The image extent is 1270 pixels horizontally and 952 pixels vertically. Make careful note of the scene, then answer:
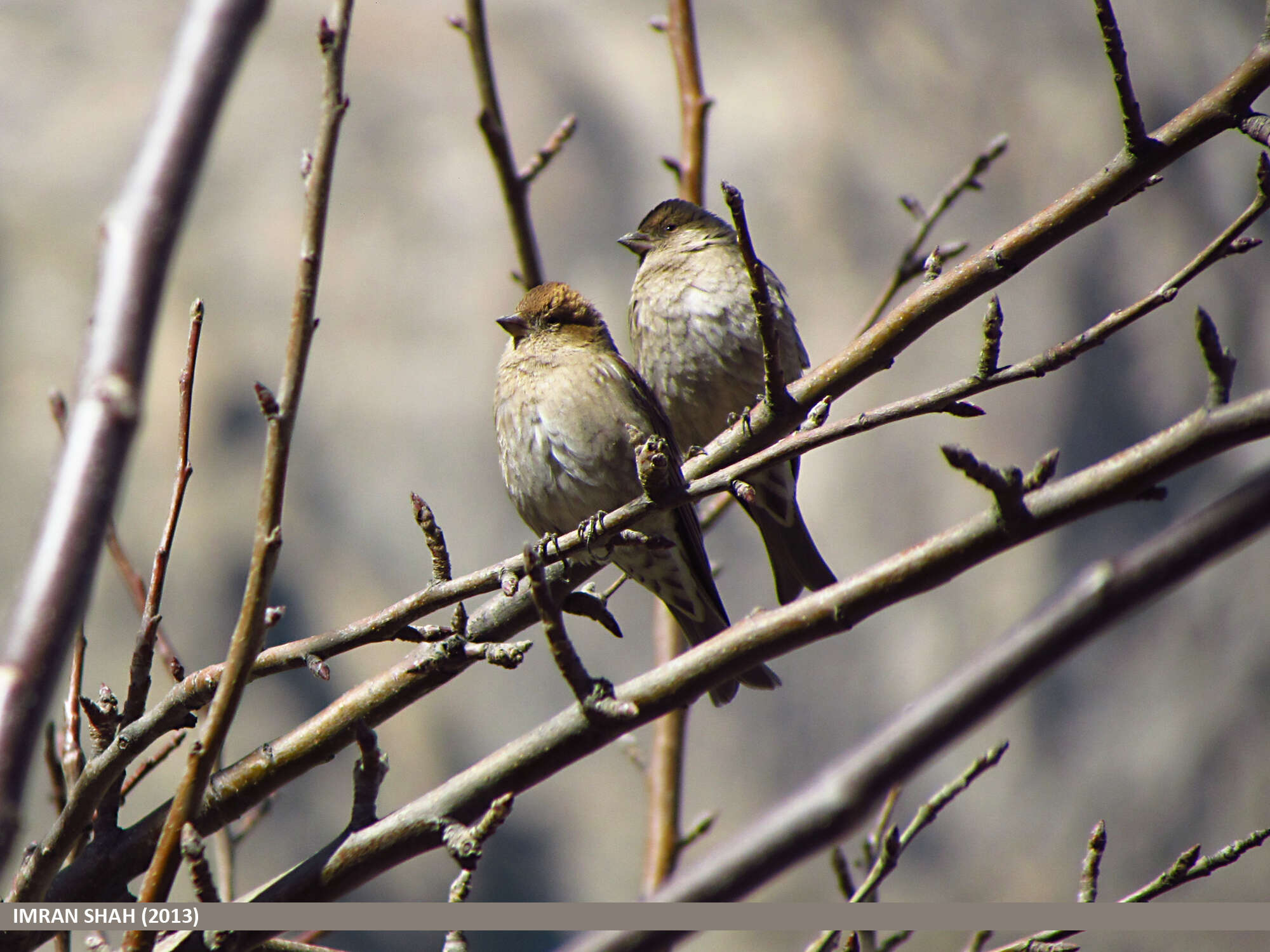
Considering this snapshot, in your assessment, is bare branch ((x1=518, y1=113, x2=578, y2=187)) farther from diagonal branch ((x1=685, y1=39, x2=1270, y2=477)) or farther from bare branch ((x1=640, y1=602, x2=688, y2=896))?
bare branch ((x1=640, y1=602, x2=688, y2=896))

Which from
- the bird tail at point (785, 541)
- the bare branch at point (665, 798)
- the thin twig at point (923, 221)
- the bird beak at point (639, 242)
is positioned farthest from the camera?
the bird beak at point (639, 242)

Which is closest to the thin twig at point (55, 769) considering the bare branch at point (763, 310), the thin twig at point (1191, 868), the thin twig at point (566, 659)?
the thin twig at point (566, 659)

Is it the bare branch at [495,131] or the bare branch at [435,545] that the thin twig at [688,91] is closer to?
the bare branch at [495,131]

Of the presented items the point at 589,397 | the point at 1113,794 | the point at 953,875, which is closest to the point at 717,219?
the point at 589,397

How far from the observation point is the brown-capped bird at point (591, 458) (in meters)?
2.39

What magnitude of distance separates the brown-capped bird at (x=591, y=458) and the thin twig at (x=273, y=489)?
125 centimetres

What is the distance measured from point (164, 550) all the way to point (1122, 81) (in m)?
1.43

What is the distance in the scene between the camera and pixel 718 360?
315cm

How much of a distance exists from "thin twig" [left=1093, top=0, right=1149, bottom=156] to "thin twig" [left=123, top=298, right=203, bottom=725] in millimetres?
1242

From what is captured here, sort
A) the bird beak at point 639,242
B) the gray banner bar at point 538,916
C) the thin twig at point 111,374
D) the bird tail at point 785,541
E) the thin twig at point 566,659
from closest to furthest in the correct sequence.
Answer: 1. the thin twig at point 111,374
2. the thin twig at point 566,659
3. the gray banner bar at point 538,916
4. the bird tail at point 785,541
5. the bird beak at point 639,242

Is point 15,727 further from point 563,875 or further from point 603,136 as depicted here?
point 603,136

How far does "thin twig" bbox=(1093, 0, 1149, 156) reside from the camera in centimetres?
137

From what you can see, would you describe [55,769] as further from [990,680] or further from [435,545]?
[990,680]

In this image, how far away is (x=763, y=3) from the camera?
7297 mm
